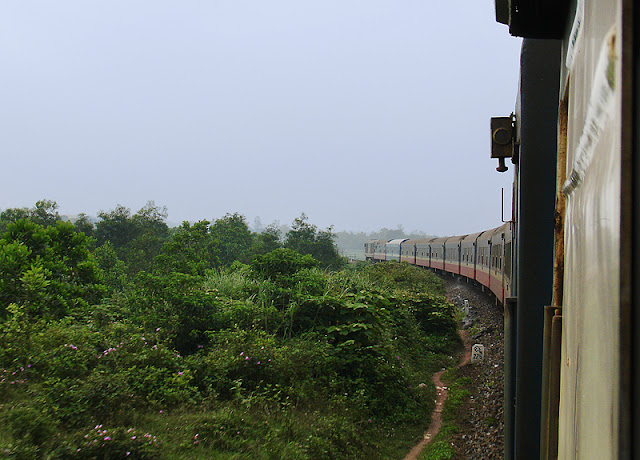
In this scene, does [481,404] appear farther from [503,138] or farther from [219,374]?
[503,138]

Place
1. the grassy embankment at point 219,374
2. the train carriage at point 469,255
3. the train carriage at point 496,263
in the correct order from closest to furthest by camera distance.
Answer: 1. the grassy embankment at point 219,374
2. the train carriage at point 496,263
3. the train carriage at point 469,255

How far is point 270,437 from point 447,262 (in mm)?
24616

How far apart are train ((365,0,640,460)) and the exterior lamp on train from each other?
1.83 ft

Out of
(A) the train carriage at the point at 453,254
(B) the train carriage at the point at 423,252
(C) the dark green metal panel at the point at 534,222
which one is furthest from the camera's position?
(B) the train carriage at the point at 423,252

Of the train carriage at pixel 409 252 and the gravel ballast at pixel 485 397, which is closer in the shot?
the gravel ballast at pixel 485 397

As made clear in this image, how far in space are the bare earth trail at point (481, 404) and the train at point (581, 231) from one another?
4.36 metres

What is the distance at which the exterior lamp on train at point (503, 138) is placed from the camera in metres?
3.09

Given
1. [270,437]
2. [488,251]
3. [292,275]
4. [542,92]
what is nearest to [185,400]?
[270,437]

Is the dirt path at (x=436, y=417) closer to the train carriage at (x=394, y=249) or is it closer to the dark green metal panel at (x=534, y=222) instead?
the dark green metal panel at (x=534, y=222)

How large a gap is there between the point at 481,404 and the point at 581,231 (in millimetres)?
8067

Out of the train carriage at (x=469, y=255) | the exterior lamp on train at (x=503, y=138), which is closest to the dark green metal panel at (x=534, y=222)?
the exterior lamp on train at (x=503, y=138)

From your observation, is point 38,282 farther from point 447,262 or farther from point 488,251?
point 447,262

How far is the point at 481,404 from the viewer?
834 cm

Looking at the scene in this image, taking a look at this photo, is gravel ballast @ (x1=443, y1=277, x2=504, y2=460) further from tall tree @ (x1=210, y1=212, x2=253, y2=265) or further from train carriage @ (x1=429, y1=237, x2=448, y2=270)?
tall tree @ (x1=210, y1=212, x2=253, y2=265)
